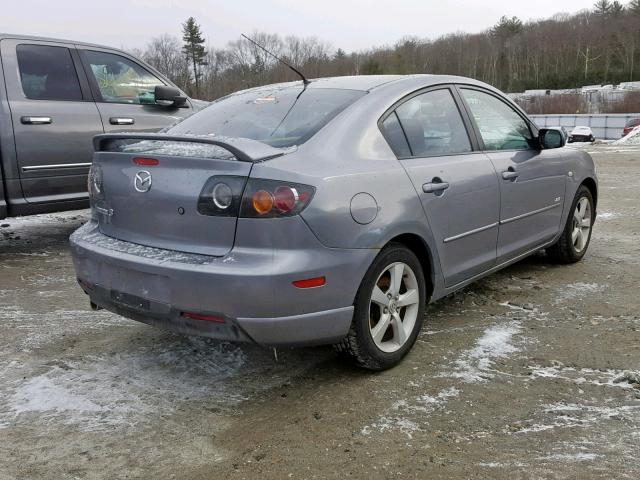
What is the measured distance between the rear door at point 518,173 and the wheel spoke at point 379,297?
49.9 inches

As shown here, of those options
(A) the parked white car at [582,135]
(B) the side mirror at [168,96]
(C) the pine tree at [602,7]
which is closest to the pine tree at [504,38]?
(C) the pine tree at [602,7]

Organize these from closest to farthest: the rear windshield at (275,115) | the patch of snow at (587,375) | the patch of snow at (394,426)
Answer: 1. the patch of snow at (394,426)
2. the patch of snow at (587,375)
3. the rear windshield at (275,115)

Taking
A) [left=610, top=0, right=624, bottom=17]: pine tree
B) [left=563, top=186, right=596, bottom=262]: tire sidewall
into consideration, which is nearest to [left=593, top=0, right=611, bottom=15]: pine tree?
[left=610, top=0, right=624, bottom=17]: pine tree

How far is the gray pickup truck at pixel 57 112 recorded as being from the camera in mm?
5340

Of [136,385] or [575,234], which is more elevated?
[575,234]

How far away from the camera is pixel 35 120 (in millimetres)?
5410

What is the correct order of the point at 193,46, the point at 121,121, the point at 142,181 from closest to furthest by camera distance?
the point at 142,181, the point at 121,121, the point at 193,46

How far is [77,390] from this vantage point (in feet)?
10.1

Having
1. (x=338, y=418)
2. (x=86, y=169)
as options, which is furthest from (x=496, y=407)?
(x=86, y=169)

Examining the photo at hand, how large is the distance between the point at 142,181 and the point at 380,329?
138 centimetres

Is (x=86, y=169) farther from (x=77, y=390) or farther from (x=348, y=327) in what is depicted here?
(x=348, y=327)

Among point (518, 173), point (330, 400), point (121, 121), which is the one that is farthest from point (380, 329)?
point (121, 121)

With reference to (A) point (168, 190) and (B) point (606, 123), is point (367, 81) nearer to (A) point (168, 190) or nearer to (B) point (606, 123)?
(A) point (168, 190)

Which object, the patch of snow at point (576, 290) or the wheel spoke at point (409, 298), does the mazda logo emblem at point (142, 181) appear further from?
the patch of snow at point (576, 290)
